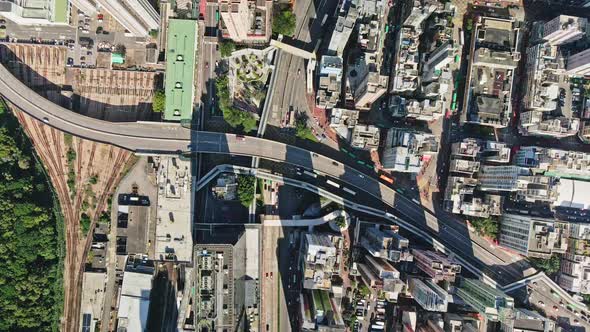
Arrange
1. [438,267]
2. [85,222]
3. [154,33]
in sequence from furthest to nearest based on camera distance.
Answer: [154,33] → [85,222] → [438,267]

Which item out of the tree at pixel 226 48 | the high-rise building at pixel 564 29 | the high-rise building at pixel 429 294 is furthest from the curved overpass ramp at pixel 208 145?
the high-rise building at pixel 564 29

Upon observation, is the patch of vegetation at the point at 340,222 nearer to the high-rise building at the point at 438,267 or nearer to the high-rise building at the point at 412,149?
the high-rise building at the point at 412,149

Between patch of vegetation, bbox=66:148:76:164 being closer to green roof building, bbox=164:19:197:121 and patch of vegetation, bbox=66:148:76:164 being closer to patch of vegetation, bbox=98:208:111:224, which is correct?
patch of vegetation, bbox=98:208:111:224

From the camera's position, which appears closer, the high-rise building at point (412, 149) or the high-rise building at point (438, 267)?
the high-rise building at point (438, 267)

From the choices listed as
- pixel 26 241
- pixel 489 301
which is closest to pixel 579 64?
pixel 489 301

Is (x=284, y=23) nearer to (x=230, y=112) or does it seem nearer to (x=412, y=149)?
(x=230, y=112)

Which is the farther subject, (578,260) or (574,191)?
(574,191)
